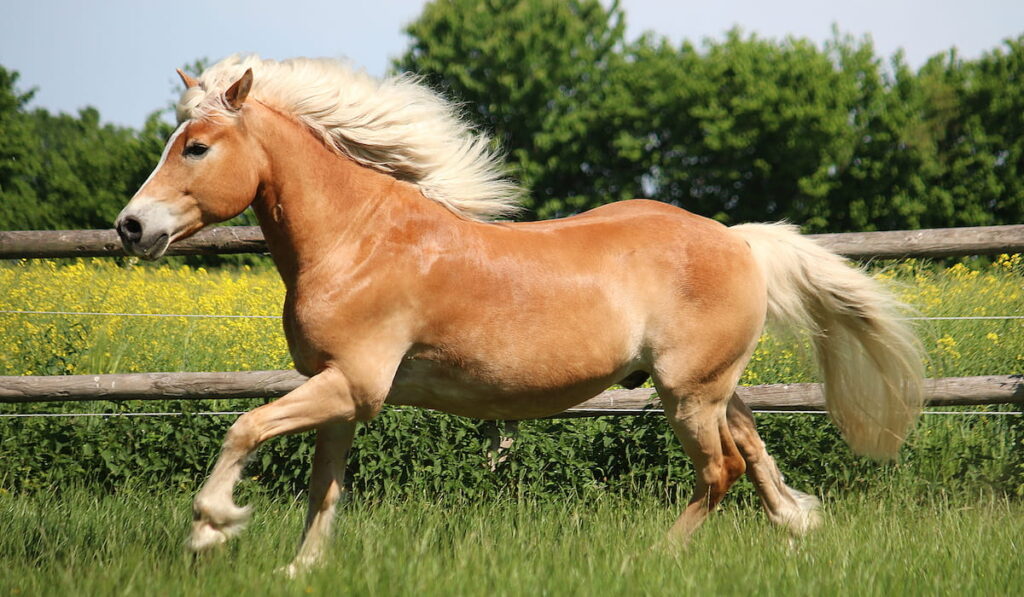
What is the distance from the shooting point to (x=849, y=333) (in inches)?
177

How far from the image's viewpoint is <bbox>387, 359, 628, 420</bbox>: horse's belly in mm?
3584

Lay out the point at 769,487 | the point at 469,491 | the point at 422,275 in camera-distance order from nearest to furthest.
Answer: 1. the point at 422,275
2. the point at 769,487
3. the point at 469,491

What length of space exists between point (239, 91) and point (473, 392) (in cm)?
142

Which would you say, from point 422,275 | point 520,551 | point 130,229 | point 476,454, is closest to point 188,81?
point 130,229

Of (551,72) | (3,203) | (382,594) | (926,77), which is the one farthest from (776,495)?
(551,72)

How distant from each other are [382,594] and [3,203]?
19.7 metres

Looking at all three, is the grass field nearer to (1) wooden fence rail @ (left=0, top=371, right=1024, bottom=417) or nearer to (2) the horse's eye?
(1) wooden fence rail @ (left=0, top=371, right=1024, bottom=417)

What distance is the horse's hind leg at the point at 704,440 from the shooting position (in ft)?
13.0

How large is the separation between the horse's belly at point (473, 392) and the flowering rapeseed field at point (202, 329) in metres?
1.87

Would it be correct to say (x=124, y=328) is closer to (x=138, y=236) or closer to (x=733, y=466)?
(x=138, y=236)

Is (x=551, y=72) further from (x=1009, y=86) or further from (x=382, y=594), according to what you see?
(x=382, y=594)

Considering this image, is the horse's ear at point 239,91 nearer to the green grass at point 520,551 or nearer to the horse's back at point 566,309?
the horse's back at point 566,309

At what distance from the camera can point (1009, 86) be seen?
21016 millimetres

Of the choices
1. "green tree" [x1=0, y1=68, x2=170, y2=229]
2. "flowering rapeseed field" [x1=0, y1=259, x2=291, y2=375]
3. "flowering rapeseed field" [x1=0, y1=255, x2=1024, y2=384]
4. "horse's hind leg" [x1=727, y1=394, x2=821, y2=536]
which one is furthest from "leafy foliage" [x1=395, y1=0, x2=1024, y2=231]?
"horse's hind leg" [x1=727, y1=394, x2=821, y2=536]
